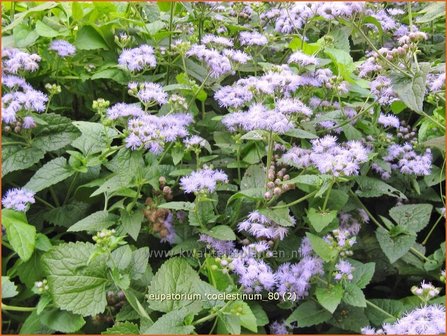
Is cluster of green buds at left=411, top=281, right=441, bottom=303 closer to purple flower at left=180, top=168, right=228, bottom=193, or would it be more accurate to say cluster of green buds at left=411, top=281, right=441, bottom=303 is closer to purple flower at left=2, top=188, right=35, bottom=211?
purple flower at left=180, top=168, right=228, bottom=193

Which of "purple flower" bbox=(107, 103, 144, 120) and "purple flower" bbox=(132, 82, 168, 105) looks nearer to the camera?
"purple flower" bbox=(107, 103, 144, 120)

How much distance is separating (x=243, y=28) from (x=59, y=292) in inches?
57.4

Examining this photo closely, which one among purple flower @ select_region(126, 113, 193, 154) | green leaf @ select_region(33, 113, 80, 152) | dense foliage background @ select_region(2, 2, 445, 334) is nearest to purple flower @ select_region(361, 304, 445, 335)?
dense foliage background @ select_region(2, 2, 445, 334)

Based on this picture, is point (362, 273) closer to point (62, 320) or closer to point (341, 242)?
point (341, 242)

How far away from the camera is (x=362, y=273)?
1.93 metres

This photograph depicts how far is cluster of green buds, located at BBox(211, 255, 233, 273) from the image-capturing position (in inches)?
71.1

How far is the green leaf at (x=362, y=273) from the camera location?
190cm

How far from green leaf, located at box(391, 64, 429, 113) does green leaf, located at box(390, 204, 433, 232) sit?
0.41 metres

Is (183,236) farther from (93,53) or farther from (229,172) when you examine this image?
(93,53)

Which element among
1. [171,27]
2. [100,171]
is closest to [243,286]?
[100,171]

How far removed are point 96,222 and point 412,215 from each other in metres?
1.08

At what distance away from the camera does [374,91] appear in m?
2.15

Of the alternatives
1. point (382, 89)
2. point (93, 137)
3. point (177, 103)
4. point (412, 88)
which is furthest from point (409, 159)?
point (93, 137)

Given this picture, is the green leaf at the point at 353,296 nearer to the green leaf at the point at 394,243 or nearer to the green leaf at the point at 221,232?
the green leaf at the point at 394,243
